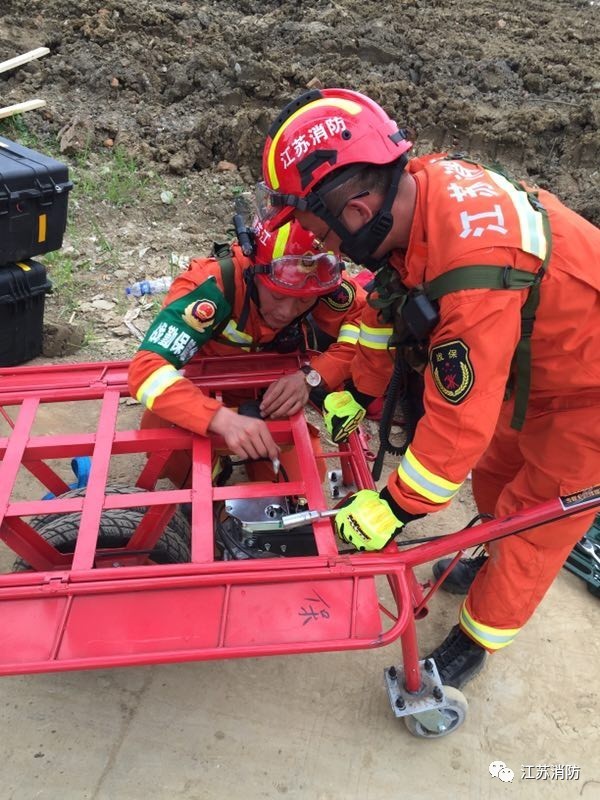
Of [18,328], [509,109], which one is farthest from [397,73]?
[18,328]

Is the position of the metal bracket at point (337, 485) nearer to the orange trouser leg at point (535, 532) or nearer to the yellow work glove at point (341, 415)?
the yellow work glove at point (341, 415)

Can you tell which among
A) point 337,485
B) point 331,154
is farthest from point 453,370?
point 337,485

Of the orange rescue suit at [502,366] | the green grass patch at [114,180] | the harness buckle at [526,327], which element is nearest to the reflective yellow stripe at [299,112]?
the orange rescue suit at [502,366]

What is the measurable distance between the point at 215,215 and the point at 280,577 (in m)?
4.48

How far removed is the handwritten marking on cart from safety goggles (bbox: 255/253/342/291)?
1.29 m

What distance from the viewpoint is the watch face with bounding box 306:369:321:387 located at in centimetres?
278

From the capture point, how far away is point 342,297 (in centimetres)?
311

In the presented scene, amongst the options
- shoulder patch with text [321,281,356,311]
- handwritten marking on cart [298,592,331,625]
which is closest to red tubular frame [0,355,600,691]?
handwritten marking on cart [298,592,331,625]

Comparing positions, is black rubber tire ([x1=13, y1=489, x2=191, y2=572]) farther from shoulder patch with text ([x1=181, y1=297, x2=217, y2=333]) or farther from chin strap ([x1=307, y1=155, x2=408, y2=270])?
chin strap ([x1=307, y1=155, x2=408, y2=270])

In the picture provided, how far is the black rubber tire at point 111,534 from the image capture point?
244cm

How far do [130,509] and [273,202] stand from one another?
1.32m

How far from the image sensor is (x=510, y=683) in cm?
263

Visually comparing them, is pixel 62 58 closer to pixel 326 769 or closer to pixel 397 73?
pixel 397 73

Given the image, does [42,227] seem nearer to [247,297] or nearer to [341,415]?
[247,297]
